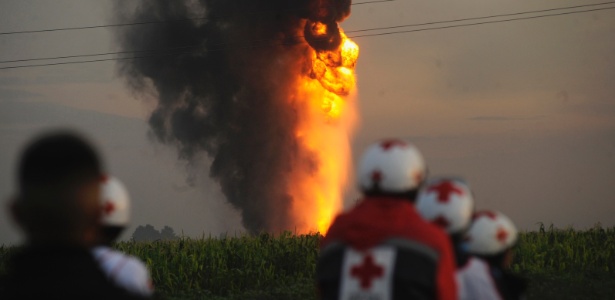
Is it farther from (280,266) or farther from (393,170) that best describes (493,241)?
(280,266)

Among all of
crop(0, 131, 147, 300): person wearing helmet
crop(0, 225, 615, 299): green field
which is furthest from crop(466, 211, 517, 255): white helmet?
crop(0, 225, 615, 299): green field

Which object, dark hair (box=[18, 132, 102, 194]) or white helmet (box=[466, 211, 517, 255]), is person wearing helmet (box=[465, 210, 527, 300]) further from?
dark hair (box=[18, 132, 102, 194])

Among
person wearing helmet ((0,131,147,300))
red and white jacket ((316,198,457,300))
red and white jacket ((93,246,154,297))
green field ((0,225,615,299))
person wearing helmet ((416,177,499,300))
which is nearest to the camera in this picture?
person wearing helmet ((0,131,147,300))

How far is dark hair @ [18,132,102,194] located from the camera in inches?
140

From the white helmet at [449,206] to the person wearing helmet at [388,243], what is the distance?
53 centimetres

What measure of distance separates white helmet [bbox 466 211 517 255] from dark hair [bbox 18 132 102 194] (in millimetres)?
3984

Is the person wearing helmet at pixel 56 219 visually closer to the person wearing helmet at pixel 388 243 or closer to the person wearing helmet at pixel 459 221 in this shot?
the person wearing helmet at pixel 388 243

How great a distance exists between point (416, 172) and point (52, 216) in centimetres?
302

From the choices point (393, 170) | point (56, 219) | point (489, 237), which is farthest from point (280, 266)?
point (56, 219)

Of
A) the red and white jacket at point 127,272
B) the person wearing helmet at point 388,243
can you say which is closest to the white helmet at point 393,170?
the person wearing helmet at point 388,243

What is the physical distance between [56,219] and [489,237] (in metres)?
4.10

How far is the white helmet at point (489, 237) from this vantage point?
6.95 m

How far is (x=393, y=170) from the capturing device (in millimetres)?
6031

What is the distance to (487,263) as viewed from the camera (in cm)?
697
